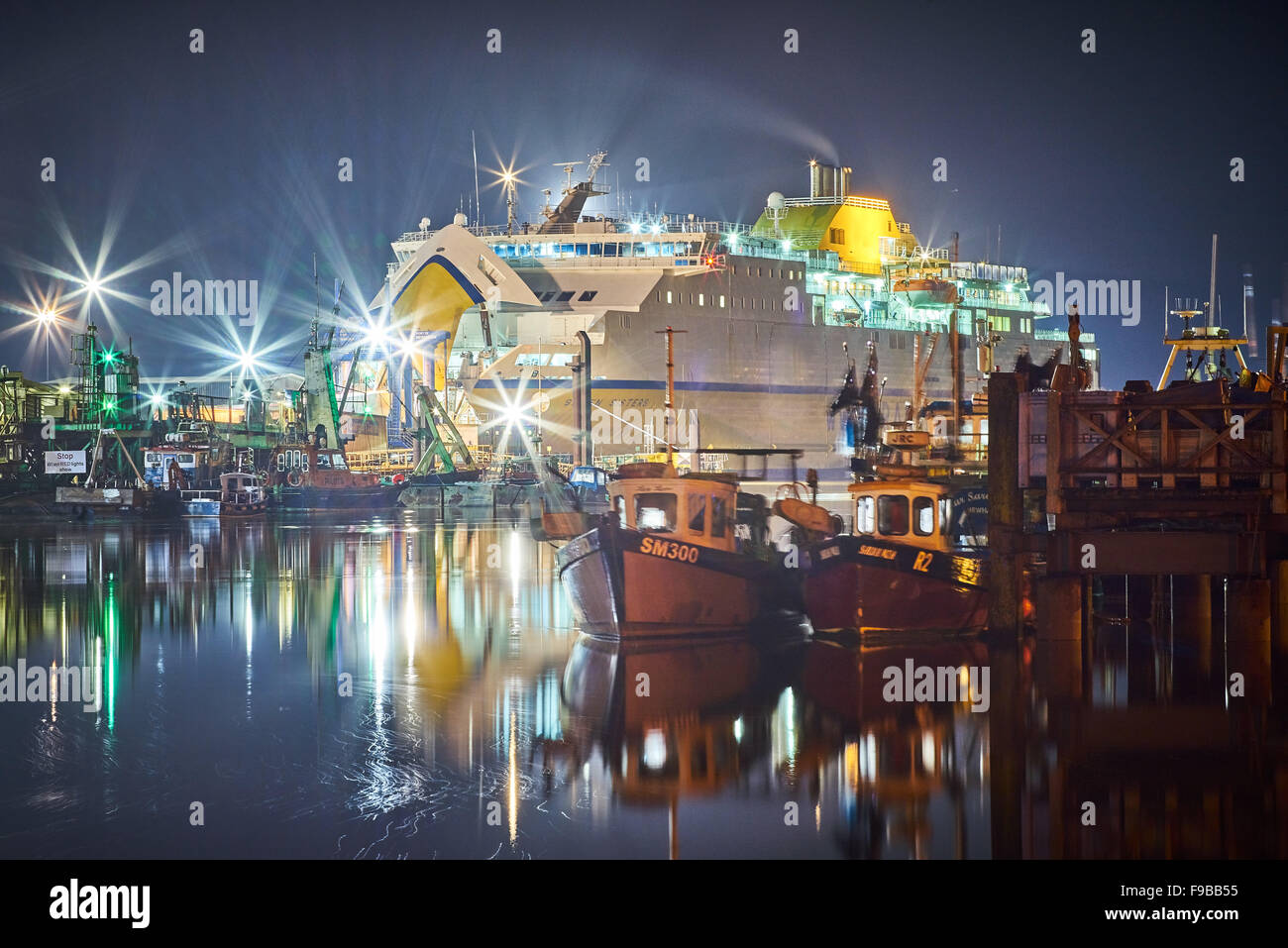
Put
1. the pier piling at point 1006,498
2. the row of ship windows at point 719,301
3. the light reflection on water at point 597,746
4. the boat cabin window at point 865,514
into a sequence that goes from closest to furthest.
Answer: the light reflection on water at point 597,746
the pier piling at point 1006,498
the boat cabin window at point 865,514
the row of ship windows at point 719,301

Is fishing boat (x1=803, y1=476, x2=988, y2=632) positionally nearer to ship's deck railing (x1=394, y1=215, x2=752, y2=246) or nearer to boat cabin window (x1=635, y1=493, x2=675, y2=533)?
boat cabin window (x1=635, y1=493, x2=675, y2=533)

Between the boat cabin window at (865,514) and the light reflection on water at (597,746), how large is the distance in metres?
2.13

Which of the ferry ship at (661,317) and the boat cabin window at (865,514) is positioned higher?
the ferry ship at (661,317)

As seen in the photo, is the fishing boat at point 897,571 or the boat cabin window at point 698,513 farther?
the boat cabin window at point 698,513

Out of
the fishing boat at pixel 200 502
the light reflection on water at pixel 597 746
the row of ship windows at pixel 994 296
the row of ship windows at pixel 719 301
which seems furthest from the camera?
the row of ship windows at pixel 994 296

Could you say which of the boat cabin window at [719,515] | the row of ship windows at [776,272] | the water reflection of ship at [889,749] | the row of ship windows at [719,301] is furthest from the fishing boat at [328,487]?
the water reflection of ship at [889,749]

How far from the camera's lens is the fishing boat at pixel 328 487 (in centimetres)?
7175

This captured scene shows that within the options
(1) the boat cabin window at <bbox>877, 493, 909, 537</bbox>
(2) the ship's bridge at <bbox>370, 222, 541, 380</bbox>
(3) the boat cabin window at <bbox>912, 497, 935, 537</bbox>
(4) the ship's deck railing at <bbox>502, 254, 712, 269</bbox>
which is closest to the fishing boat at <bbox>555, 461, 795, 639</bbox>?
(1) the boat cabin window at <bbox>877, 493, 909, 537</bbox>

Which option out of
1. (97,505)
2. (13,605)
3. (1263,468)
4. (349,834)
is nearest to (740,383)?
(97,505)

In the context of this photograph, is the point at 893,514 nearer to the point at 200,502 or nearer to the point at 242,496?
the point at 242,496

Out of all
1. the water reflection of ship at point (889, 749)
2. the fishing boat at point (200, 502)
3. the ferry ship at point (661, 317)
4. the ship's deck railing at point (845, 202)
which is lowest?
the water reflection of ship at point (889, 749)

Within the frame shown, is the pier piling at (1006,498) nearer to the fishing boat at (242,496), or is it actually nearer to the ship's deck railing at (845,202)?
the fishing boat at (242,496)

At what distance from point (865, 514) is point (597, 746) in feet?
29.1

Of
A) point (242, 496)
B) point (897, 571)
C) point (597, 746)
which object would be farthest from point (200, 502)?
point (597, 746)
